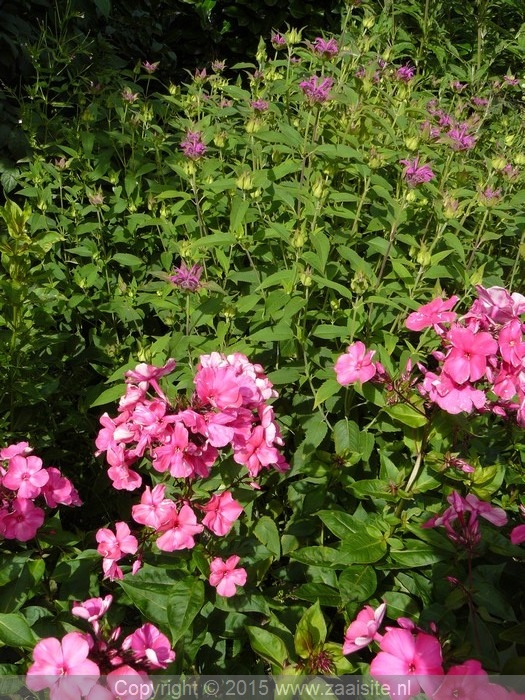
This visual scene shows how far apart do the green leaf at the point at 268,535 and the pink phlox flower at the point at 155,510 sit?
1.09 feet

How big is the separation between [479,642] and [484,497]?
1.04ft

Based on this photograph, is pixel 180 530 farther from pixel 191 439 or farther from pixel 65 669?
pixel 65 669

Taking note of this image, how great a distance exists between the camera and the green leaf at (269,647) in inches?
48.2

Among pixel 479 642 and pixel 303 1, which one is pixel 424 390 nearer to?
pixel 479 642

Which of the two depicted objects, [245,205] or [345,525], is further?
[245,205]

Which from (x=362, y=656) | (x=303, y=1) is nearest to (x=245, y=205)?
(x=362, y=656)

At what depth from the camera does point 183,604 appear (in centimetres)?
→ 127

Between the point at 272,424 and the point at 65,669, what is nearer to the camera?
the point at 65,669

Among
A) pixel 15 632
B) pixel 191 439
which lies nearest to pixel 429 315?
pixel 191 439

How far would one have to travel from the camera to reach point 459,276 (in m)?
2.11

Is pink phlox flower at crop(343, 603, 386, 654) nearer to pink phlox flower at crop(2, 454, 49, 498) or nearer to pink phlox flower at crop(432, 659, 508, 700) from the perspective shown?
pink phlox flower at crop(432, 659, 508, 700)

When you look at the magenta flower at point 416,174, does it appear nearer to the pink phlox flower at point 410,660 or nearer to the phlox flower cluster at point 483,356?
the phlox flower cluster at point 483,356

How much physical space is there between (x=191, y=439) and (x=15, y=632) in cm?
46

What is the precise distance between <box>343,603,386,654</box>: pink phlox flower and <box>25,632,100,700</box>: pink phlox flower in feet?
1.36
